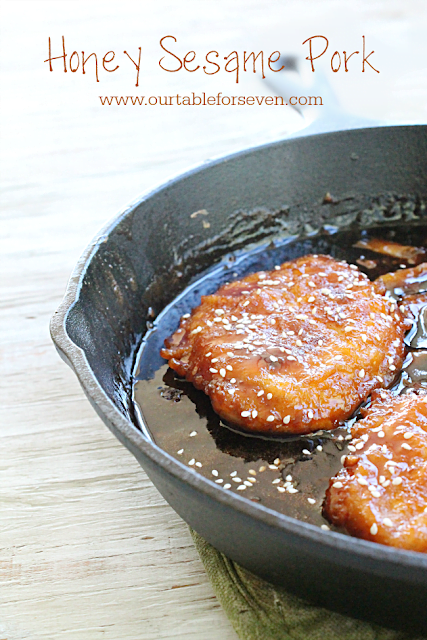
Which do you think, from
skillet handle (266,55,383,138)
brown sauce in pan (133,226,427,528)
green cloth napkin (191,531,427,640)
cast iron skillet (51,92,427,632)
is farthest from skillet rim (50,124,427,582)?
skillet handle (266,55,383,138)

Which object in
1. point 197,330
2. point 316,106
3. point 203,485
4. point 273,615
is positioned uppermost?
point 316,106

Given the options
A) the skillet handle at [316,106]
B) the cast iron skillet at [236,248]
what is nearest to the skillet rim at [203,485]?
the cast iron skillet at [236,248]

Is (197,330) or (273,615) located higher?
(197,330)

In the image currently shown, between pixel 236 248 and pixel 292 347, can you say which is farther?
pixel 236 248

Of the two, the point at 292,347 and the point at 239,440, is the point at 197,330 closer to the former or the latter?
the point at 292,347

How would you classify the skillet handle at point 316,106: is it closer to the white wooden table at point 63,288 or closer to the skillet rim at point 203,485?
the white wooden table at point 63,288

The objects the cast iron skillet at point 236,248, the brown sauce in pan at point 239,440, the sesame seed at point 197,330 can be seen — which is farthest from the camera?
the sesame seed at point 197,330

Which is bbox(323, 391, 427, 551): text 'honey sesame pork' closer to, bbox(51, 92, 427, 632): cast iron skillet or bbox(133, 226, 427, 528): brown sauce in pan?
bbox(133, 226, 427, 528): brown sauce in pan

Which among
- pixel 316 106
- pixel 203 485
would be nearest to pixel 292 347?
pixel 203 485
